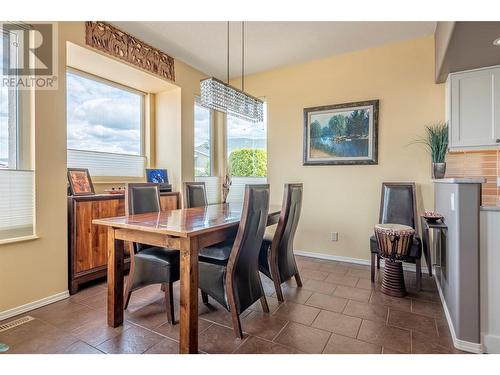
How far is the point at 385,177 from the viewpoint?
356 centimetres

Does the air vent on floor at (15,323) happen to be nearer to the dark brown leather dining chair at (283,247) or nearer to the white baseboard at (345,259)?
the dark brown leather dining chair at (283,247)

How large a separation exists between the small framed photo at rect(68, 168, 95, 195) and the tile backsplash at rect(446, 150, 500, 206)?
414cm

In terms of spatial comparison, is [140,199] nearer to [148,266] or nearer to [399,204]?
[148,266]

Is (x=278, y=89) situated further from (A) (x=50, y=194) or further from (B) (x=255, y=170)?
(A) (x=50, y=194)

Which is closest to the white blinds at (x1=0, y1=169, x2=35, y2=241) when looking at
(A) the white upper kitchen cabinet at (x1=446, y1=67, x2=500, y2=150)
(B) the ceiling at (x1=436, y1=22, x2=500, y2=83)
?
(B) the ceiling at (x1=436, y1=22, x2=500, y2=83)

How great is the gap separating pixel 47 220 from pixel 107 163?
1267mm

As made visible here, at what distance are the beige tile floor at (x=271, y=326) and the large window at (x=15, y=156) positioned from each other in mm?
787

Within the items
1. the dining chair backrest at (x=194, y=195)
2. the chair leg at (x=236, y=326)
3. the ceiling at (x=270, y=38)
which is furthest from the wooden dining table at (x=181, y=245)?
the ceiling at (x=270, y=38)

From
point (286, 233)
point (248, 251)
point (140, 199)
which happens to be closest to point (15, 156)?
point (140, 199)

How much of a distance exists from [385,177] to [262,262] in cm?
201

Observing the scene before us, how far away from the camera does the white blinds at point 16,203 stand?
2236 mm
